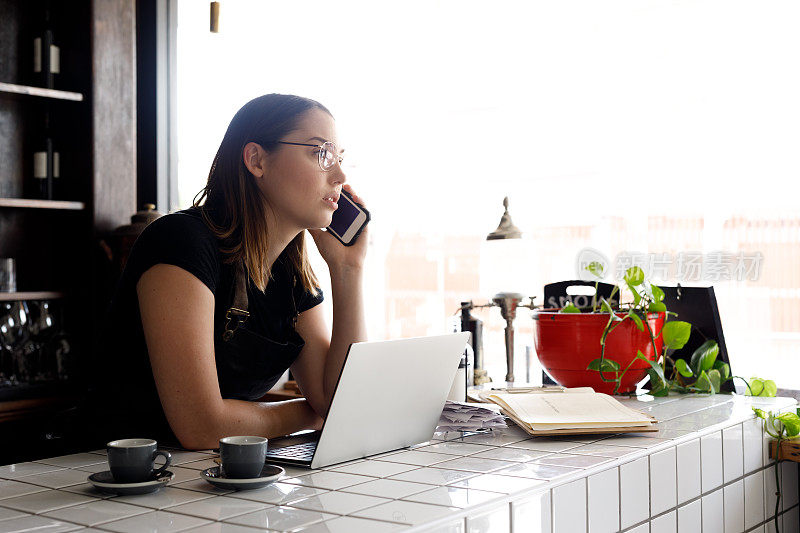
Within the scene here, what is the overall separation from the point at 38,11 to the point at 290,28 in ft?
3.43

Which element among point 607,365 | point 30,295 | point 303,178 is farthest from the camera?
point 30,295

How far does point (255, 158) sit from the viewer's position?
1.67 m

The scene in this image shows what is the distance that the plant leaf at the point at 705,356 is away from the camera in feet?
6.57

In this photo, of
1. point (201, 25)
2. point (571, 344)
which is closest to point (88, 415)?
point (571, 344)

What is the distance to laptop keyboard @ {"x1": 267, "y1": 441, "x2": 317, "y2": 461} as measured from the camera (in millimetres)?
→ 1258

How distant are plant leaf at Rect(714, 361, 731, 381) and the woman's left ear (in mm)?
1177

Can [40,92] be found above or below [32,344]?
above

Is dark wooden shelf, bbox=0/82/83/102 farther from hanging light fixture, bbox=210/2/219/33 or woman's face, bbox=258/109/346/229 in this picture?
woman's face, bbox=258/109/346/229

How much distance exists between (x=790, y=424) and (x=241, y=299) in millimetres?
1132

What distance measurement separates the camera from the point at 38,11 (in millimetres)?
3100

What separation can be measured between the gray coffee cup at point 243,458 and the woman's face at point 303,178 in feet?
2.13

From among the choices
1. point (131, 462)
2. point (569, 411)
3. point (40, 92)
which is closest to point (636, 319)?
point (569, 411)

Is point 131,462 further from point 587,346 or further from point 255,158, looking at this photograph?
point 587,346

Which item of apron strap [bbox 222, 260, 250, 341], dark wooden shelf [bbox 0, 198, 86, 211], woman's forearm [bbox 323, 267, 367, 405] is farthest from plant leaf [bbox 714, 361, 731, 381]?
dark wooden shelf [bbox 0, 198, 86, 211]
